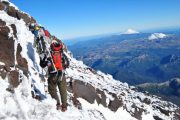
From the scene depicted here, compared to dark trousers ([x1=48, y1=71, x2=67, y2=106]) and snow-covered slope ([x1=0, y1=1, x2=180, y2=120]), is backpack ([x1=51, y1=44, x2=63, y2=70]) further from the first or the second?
snow-covered slope ([x1=0, y1=1, x2=180, y2=120])

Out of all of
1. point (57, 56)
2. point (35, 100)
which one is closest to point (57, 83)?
point (57, 56)

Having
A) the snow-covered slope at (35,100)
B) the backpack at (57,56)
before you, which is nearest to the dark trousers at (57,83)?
the backpack at (57,56)

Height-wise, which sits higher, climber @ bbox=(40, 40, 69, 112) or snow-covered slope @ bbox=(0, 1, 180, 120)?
climber @ bbox=(40, 40, 69, 112)

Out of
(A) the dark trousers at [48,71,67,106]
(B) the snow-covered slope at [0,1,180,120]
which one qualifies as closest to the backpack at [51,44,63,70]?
(A) the dark trousers at [48,71,67,106]

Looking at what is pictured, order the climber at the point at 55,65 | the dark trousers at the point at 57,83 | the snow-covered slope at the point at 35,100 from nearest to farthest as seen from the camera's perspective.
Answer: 1. the snow-covered slope at the point at 35,100
2. the climber at the point at 55,65
3. the dark trousers at the point at 57,83

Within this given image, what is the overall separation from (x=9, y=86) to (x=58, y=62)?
4135 mm

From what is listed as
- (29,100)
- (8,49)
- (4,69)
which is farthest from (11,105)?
(8,49)

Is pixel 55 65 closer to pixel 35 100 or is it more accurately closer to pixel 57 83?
pixel 57 83

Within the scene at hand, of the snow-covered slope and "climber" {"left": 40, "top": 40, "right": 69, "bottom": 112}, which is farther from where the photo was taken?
"climber" {"left": 40, "top": 40, "right": 69, "bottom": 112}

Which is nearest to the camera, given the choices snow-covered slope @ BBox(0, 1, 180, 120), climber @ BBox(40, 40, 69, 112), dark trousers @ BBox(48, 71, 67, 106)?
snow-covered slope @ BBox(0, 1, 180, 120)

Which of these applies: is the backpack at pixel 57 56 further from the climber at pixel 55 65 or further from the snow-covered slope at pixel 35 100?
the snow-covered slope at pixel 35 100

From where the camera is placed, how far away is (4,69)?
69.3ft

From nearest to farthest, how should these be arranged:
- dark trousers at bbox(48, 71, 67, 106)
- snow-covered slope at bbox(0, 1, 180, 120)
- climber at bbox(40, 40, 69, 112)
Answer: snow-covered slope at bbox(0, 1, 180, 120) < climber at bbox(40, 40, 69, 112) < dark trousers at bbox(48, 71, 67, 106)

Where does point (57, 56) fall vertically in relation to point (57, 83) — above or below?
above
